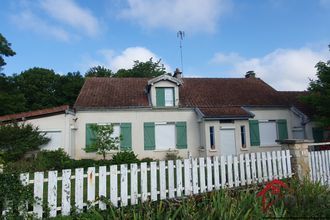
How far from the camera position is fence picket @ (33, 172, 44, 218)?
4.91 meters

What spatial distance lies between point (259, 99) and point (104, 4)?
14223mm

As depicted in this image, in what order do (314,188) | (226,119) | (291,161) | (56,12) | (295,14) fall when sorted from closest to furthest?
(314,188)
(291,161)
(56,12)
(295,14)
(226,119)

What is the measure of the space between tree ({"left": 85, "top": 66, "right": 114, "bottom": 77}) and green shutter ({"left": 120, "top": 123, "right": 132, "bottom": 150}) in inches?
816

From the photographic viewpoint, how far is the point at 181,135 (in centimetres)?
1767

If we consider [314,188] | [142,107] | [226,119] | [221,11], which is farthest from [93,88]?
[314,188]

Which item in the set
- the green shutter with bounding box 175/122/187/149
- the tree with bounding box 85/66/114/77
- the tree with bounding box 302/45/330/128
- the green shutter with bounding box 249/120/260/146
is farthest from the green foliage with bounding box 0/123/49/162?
the tree with bounding box 85/66/114/77

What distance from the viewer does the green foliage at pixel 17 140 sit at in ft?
46.0

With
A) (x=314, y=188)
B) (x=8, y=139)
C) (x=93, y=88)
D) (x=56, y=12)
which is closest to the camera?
(x=314, y=188)

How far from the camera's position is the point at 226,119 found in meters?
17.2

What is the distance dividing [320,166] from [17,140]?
14.2 meters

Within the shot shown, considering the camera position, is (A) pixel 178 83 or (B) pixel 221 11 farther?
(A) pixel 178 83

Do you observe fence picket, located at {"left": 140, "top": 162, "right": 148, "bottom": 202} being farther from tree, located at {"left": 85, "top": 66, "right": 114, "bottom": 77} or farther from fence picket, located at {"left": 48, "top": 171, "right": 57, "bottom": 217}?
tree, located at {"left": 85, "top": 66, "right": 114, "bottom": 77}

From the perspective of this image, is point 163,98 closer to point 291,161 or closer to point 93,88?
point 93,88

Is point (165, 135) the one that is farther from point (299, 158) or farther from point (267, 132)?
point (299, 158)
